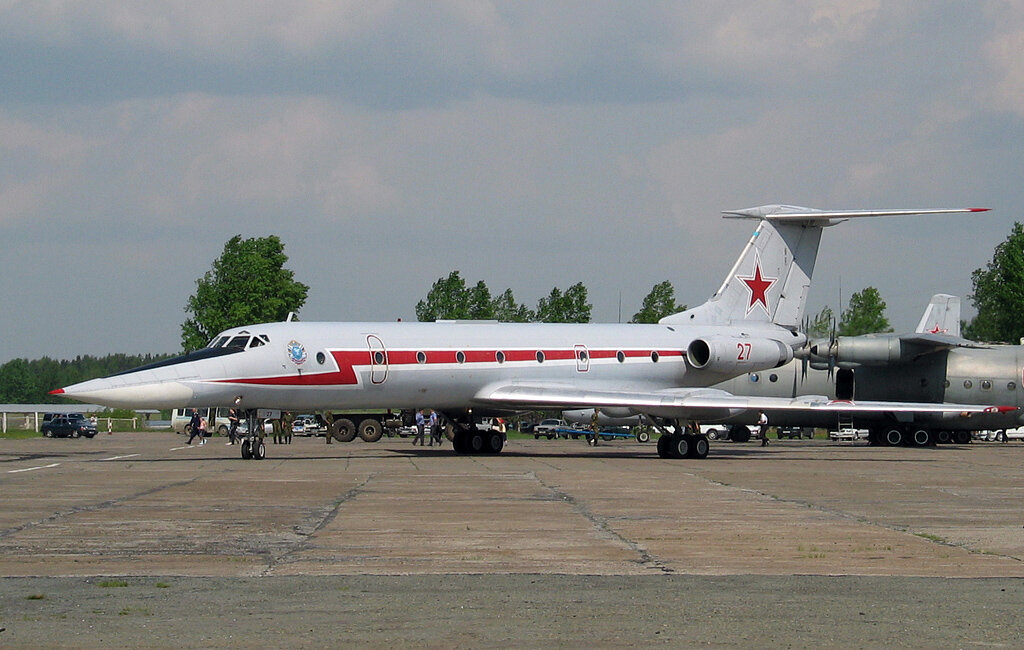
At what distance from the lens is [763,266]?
37.1 m

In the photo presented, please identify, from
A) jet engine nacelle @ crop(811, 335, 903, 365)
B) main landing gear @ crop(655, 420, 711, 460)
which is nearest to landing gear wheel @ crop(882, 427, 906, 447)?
jet engine nacelle @ crop(811, 335, 903, 365)

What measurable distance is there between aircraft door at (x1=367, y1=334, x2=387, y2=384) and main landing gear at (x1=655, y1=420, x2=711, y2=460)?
748 cm

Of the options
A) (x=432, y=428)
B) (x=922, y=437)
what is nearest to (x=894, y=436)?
(x=922, y=437)

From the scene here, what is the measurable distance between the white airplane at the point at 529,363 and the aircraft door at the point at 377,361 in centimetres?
3

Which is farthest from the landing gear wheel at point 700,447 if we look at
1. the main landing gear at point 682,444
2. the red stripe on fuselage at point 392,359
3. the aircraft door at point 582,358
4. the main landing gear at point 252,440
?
the main landing gear at point 252,440

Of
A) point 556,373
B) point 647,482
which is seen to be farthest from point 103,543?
point 556,373

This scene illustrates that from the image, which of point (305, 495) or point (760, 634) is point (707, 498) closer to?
point (305, 495)

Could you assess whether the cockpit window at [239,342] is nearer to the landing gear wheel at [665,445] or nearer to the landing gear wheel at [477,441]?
the landing gear wheel at [477,441]

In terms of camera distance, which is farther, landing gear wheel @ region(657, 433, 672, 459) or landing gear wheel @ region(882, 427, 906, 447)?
landing gear wheel @ region(882, 427, 906, 447)

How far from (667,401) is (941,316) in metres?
38.7

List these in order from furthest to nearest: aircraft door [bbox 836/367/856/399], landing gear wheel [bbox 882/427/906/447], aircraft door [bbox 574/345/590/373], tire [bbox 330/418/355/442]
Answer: tire [bbox 330/418/355/442], aircraft door [bbox 836/367/856/399], landing gear wheel [bbox 882/427/906/447], aircraft door [bbox 574/345/590/373]

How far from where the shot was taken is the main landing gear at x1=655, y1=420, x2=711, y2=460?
32.4 meters

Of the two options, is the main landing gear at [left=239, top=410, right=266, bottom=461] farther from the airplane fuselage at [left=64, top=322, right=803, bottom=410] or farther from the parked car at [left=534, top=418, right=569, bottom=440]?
the parked car at [left=534, top=418, right=569, bottom=440]

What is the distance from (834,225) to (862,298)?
3107 inches
